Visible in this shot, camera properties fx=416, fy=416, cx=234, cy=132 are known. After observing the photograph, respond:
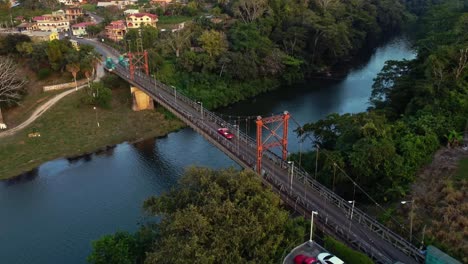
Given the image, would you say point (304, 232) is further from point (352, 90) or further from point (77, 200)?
point (352, 90)

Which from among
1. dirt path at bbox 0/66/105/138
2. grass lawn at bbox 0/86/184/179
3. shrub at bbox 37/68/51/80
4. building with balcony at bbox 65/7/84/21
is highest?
building with balcony at bbox 65/7/84/21

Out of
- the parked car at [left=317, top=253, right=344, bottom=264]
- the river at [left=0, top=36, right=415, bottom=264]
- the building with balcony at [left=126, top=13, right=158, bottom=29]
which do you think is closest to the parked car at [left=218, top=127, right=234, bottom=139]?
the river at [left=0, top=36, right=415, bottom=264]

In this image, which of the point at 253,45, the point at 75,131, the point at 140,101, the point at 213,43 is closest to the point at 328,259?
the point at 75,131

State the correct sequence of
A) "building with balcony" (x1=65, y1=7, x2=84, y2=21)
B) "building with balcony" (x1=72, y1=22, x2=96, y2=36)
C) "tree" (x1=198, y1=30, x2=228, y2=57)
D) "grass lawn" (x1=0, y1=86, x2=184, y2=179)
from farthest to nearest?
1. "building with balcony" (x1=65, y1=7, x2=84, y2=21)
2. "building with balcony" (x1=72, y1=22, x2=96, y2=36)
3. "tree" (x1=198, y1=30, x2=228, y2=57)
4. "grass lawn" (x1=0, y1=86, x2=184, y2=179)

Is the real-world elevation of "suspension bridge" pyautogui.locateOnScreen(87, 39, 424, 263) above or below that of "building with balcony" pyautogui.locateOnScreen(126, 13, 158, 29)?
below

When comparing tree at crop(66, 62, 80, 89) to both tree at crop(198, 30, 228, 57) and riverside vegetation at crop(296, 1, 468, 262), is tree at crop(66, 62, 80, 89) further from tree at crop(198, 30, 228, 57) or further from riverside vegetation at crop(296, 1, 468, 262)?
riverside vegetation at crop(296, 1, 468, 262)

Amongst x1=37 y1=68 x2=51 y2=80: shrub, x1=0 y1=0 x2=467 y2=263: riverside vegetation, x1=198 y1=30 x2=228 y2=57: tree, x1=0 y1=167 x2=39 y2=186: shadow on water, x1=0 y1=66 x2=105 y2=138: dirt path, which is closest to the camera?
x1=0 y1=0 x2=467 y2=263: riverside vegetation

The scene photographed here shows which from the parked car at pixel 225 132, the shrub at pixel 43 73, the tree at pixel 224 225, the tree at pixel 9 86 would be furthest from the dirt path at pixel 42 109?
the tree at pixel 224 225

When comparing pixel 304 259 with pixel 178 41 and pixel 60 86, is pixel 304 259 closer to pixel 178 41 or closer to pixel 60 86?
pixel 60 86
